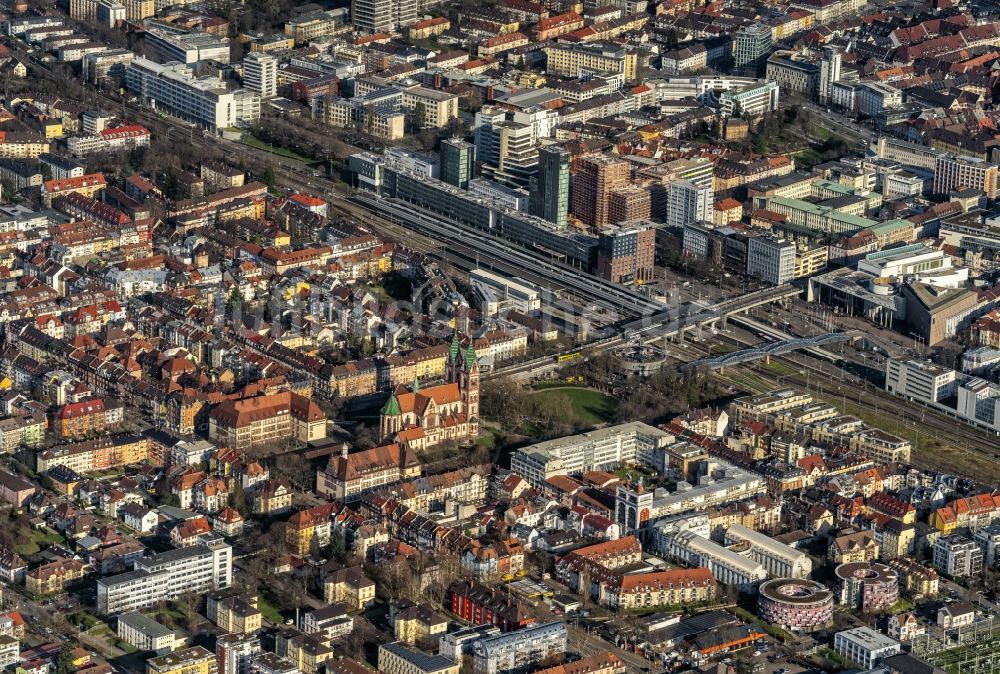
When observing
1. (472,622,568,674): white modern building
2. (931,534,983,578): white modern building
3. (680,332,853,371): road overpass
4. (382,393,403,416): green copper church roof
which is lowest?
(680,332,853,371): road overpass

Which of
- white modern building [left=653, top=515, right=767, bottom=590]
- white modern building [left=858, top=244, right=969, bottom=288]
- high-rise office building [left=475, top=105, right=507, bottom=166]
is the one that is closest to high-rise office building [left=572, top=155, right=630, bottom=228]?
high-rise office building [left=475, top=105, right=507, bottom=166]

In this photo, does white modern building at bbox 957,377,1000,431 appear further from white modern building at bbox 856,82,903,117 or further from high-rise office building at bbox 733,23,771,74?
high-rise office building at bbox 733,23,771,74

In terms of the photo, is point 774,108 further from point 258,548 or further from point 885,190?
point 258,548

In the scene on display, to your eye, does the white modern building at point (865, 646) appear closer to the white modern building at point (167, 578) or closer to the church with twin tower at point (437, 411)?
the white modern building at point (167, 578)

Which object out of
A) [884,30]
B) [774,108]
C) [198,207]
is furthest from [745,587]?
[884,30]

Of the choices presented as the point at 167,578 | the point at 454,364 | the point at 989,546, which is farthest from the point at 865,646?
the point at 454,364

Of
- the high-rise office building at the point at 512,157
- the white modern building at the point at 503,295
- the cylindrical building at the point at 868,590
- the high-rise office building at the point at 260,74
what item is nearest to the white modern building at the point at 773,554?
the cylindrical building at the point at 868,590

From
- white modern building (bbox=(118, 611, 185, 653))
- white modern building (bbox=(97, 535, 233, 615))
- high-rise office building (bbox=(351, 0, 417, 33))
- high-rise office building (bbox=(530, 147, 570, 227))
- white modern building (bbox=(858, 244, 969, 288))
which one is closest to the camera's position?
white modern building (bbox=(118, 611, 185, 653))
